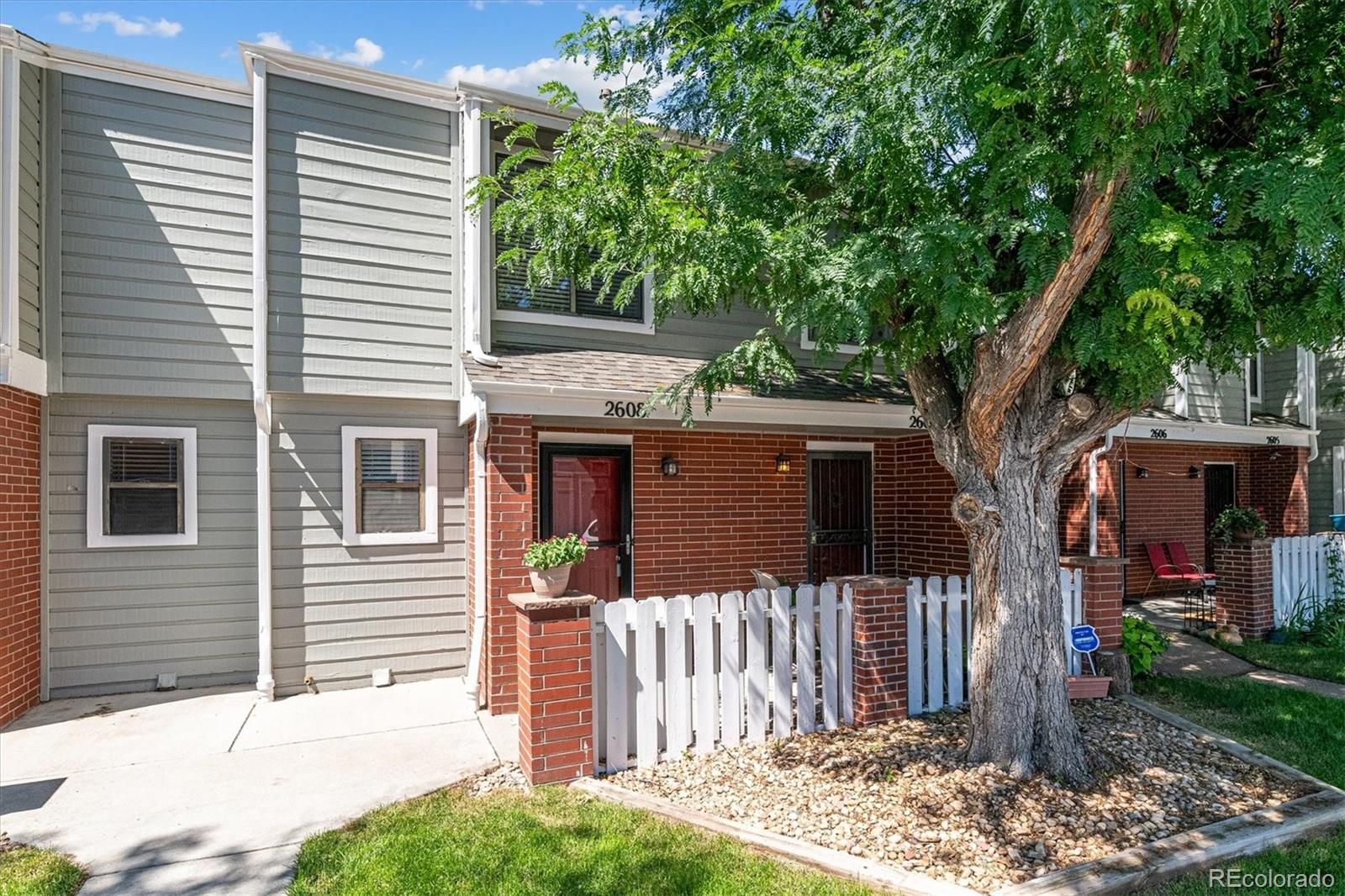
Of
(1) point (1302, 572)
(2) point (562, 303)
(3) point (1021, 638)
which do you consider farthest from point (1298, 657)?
(2) point (562, 303)

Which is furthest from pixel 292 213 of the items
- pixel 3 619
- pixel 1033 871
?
pixel 1033 871

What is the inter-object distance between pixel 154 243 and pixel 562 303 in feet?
12.2

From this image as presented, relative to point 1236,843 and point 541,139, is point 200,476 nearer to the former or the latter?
point 541,139

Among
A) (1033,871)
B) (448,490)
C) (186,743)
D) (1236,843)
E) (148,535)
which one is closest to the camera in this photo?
(1033,871)

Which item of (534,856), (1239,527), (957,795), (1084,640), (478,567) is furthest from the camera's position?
(1239,527)

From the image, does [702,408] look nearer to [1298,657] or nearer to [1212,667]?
[1212,667]

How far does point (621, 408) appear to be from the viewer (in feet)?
21.0

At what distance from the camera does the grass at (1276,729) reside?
361 centimetres

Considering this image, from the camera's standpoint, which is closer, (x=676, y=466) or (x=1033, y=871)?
(x=1033, y=871)

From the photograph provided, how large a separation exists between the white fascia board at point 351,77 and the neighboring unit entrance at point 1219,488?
43.4 feet

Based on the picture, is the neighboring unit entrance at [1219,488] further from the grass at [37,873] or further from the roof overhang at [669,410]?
the grass at [37,873]

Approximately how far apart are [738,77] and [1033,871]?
4.62 m

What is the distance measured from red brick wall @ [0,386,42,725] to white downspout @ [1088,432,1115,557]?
11563 millimetres

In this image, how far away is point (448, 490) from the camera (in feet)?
24.0
